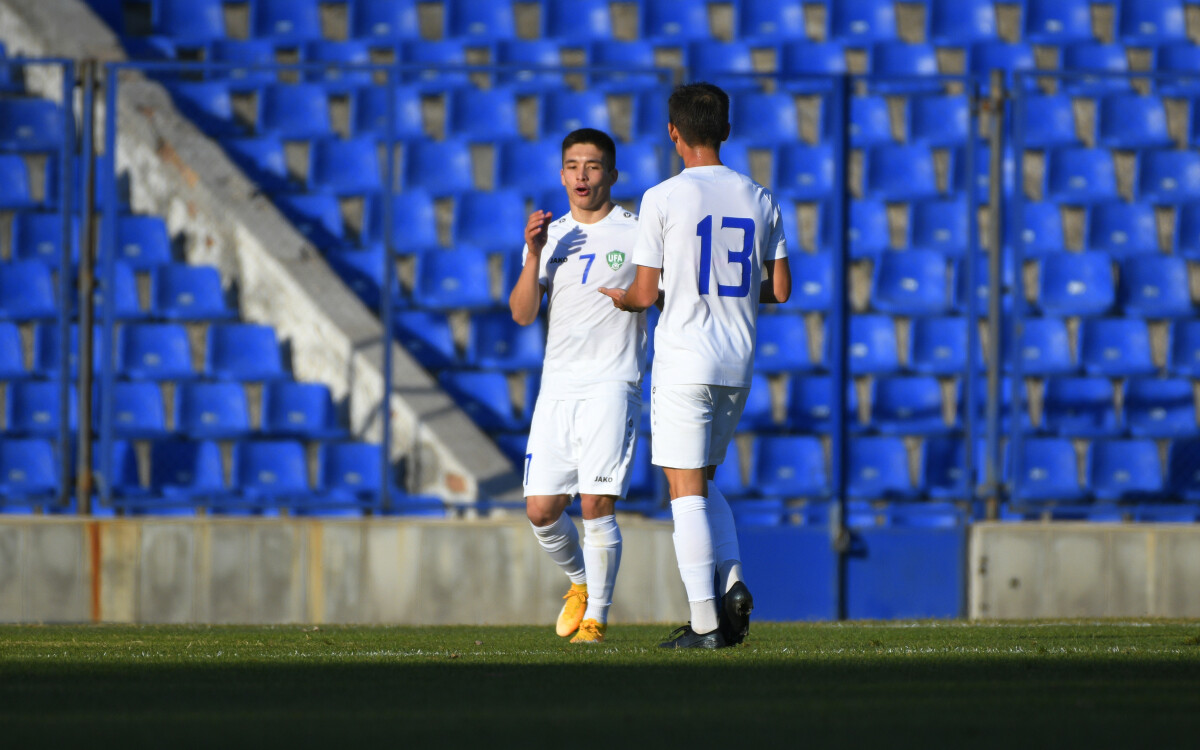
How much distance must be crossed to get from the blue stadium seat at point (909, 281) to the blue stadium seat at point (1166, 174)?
4.83 feet

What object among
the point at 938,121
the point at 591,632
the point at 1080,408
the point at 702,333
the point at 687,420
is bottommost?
the point at 591,632

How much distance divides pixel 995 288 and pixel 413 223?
136 inches

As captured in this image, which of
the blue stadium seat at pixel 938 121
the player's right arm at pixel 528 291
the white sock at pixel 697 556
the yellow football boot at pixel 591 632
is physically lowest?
the yellow football boot at pixel 591 632

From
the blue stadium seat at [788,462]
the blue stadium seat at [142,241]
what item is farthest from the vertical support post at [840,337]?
the blue stadium seat at [142,241]

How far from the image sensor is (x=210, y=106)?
10.5m

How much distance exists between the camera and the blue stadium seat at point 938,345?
9.06m

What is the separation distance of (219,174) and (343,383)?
73.9 inches

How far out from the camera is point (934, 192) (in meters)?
9.81

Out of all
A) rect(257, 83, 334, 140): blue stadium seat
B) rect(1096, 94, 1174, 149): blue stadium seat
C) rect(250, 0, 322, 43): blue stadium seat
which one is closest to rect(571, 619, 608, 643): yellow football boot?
rect(257, 83, 334, 140): blue stadium seat

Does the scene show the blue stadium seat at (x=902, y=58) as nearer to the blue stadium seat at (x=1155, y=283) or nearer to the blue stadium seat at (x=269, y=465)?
the blue stadium seat at (x=1155, y=283)

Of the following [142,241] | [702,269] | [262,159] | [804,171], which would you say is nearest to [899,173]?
[804,171]

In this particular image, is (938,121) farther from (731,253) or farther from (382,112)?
(731,253)

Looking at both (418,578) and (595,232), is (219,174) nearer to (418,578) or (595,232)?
(418,578)

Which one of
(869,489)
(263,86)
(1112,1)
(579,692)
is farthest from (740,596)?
(1112,1)
